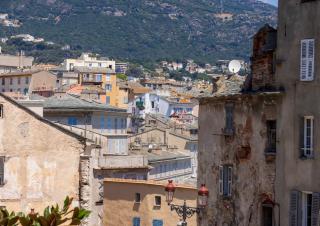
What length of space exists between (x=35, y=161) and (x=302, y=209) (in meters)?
17.4

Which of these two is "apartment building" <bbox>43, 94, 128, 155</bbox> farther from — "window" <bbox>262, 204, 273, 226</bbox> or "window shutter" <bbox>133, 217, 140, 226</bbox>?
"window" <bbox>262, 204, 273, 226</bbox>

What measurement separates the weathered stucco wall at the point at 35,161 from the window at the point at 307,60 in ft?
52.5

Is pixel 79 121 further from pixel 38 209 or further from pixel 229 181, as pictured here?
pixel 229 181

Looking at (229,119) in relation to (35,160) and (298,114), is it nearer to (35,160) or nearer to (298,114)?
(298,114)

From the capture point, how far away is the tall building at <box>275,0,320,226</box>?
114 feet

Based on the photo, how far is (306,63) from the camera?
116ft

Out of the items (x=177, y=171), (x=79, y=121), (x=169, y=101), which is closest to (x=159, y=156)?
(x=177, y=171)

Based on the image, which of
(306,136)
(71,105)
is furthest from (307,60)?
(71,105)

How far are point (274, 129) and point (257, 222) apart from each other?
4.22 m

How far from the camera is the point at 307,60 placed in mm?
35344

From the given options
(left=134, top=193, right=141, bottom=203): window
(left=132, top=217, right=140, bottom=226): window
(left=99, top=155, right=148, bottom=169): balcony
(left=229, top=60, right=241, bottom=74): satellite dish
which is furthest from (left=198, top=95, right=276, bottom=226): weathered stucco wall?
(left=99, top=155, right=148, bottom=169): balcony

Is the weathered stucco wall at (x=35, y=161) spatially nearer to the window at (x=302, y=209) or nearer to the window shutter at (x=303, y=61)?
the window at (x=302, y=209)

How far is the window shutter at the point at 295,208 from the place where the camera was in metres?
35.4

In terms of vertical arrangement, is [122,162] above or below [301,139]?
below
